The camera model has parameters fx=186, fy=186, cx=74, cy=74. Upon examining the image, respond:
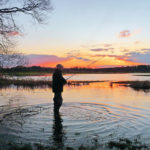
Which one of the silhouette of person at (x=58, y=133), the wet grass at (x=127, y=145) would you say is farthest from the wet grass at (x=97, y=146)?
the silhouette of person at (x=58, y=133)

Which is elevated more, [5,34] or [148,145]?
[5,34]

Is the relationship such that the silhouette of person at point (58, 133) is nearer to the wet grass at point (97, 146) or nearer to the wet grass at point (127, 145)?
the wet grass at point (97, 146)

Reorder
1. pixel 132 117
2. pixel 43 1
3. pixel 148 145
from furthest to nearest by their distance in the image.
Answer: pixel 43 1
pixel 132 117
pixel 148 145

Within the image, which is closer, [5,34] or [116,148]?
[116,148]

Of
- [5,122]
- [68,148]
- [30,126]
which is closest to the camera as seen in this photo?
[68,148]

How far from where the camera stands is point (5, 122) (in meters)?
7.75

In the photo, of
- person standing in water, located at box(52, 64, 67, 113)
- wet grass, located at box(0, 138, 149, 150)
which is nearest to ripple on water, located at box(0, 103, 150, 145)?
wet grass, located at box(0, 138, 149, 150)

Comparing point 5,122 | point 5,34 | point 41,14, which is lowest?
point 5,122

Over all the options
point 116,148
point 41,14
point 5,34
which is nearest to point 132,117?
point 116,148

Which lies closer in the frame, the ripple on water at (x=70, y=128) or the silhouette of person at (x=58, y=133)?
the silhouette of person at (x=58, y=133)

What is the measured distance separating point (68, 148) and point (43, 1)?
9103 mm

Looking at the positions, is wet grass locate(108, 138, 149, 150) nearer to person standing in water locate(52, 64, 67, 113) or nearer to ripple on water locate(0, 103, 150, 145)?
ripple on water locate(0, 103, 150, 145)

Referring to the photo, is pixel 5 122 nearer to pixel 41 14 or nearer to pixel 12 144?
pixel 12 144

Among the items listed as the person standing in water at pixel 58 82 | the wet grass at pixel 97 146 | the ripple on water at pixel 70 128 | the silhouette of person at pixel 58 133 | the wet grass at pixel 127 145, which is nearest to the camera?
the wet grass at pixel 97 146
